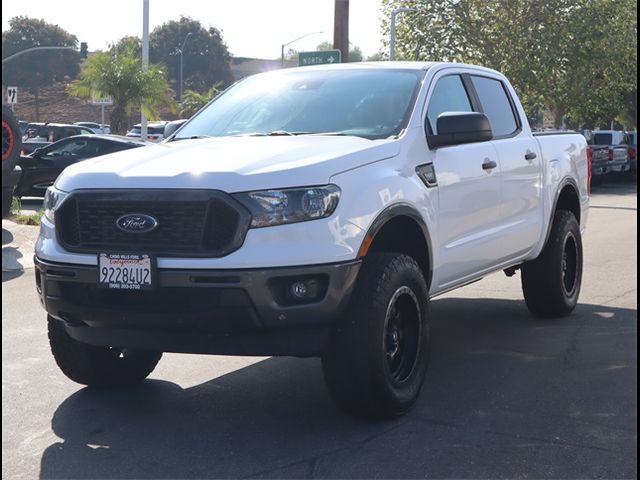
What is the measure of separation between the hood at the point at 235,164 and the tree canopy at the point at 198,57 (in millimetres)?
85641

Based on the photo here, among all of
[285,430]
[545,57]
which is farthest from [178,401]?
[545,57]

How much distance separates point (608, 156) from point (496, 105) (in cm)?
2500

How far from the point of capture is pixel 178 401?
5.83 metres

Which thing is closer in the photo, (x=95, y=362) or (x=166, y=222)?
(x=166, y=222)

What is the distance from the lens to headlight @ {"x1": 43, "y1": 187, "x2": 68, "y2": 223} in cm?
528

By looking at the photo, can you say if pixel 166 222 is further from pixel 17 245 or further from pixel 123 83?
pixel 123 83

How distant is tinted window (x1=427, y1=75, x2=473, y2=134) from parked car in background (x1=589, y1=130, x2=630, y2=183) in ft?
74.0

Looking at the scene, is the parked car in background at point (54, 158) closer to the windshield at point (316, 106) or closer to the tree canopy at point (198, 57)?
the windshield at point (316, 106)

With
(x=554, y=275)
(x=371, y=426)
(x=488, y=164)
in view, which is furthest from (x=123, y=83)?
(x=371, y=426)

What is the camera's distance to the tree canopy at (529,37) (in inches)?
1451

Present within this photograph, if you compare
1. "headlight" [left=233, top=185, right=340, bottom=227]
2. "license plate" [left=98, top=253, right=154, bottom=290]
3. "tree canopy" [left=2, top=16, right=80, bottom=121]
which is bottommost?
"license plate" [left=98, top=253, right=154, bottom=290]

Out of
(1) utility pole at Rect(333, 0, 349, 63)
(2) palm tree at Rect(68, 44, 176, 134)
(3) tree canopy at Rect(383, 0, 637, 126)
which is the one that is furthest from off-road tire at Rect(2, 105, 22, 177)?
(3) tree canopy at Rect(383, 0, 637, 126)

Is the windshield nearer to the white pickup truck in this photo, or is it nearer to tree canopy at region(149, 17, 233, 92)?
the white pickup truck

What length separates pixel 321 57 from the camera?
21.6 metres
